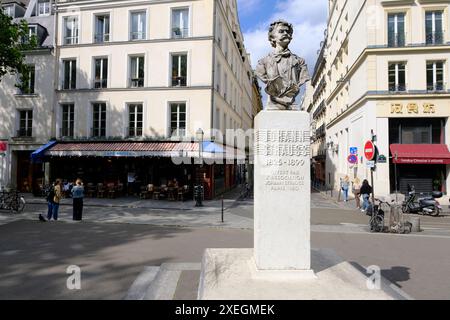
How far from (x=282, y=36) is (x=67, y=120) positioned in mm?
20792

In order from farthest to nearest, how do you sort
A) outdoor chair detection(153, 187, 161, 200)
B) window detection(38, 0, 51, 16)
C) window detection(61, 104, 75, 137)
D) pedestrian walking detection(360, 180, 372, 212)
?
window detection(38, 0, 51, 16)
window detection(61, 104, 75, 137)
outdoor chair detection(153, 187, 161, 200)
pedestrian walking detection(360, 180, 372, 212)

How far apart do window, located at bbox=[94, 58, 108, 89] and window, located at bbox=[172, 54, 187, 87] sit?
4.91 meters

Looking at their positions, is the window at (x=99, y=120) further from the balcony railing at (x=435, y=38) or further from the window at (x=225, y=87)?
the balcony railing at (x=435, y=38)

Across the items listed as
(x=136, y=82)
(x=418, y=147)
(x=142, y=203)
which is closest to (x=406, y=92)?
(x=418, y=147)

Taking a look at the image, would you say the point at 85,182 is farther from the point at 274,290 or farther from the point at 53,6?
the point at 274,290

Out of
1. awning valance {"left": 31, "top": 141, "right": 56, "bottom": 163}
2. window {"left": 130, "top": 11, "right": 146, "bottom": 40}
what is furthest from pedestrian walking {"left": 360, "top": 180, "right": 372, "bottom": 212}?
awning valance {"left": 31, "top": 141, "right": 56, "bottom": 163}

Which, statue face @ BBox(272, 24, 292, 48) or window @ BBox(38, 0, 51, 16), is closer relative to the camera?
statue face @ BBox(272, 24, 292, 48)

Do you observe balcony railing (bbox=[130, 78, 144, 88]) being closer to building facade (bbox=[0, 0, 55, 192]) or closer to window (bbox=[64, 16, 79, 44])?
window (bbox=[64, 16, 79, 44])

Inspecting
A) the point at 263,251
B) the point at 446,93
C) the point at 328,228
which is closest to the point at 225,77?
the point at 446,93

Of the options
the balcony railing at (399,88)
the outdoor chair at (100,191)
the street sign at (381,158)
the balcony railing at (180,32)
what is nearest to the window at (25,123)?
the outdoor chair at (100,191)

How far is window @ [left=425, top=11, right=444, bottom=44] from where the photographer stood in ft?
66.2

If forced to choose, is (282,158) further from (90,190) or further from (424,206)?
(90,190)

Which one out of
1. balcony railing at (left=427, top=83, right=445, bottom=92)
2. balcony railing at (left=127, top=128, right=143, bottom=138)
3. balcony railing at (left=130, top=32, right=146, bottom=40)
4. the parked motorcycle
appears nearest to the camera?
the parked motorcycle
